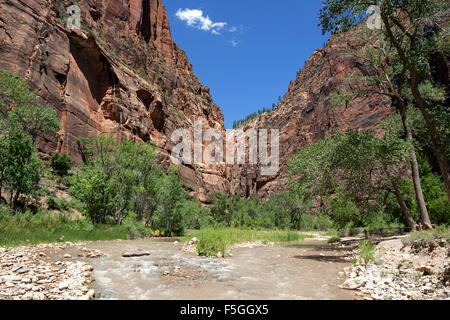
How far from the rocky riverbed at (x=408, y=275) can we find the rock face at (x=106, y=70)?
33103 mm

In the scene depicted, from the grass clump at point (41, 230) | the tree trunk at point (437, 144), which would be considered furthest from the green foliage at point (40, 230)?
the tree trunk at point (437, 144)

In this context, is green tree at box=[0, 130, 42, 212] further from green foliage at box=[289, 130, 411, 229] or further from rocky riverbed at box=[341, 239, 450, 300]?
rocky riverbed at box=[341, 239, 450, 300]

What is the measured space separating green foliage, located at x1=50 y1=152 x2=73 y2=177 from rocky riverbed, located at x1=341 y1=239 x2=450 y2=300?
123ft

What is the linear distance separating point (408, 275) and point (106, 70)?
5969 centimetres

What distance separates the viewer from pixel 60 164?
114ft

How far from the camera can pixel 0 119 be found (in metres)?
23.4

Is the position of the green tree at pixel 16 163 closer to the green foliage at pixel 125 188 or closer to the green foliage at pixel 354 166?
the green foliage at pixel 125 188

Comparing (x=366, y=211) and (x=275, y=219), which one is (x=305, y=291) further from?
(x=275, y=219)

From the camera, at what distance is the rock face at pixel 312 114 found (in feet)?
309

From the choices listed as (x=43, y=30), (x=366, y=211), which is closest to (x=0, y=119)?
(x=43, y=30)

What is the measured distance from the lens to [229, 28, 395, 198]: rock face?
94.2m

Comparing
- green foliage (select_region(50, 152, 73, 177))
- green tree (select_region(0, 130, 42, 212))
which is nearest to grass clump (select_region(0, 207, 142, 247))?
green tree (select_region(0, 130, 42, 212))

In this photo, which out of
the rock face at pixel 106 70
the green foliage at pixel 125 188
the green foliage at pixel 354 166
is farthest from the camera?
the rock face at pixel 106 70

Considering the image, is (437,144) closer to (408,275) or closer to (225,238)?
(408,275)
